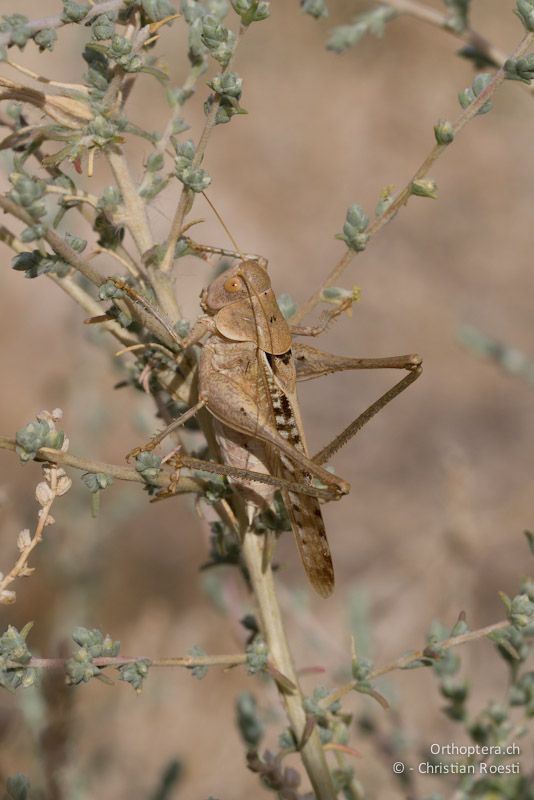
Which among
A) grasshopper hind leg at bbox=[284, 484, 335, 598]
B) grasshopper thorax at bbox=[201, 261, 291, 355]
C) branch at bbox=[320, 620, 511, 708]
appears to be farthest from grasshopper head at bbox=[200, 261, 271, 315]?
branch at bbox=[320, 620, 511, 708]

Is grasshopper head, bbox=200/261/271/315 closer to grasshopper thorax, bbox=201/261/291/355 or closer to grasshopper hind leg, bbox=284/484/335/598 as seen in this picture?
grasshopper thorax, bbox=201/261/291/355

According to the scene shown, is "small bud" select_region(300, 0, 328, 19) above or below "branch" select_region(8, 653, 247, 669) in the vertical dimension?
above

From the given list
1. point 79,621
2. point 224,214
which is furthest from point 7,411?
point 79,621

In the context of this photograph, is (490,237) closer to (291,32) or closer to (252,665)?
(291,32)

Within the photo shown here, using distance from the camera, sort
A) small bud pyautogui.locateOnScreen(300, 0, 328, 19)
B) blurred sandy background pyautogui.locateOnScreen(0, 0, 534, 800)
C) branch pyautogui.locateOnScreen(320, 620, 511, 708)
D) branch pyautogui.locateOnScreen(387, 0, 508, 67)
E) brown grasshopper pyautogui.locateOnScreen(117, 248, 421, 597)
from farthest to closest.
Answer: blurred sandy background pyautogui.locateOnScreen(0, 0, 534, 800)
branch pyautogui.locateOnScreen(387, 0, 508, 67)
small bud pyautogui.locateOnScreen(300, 0, 328, 19)
brown grasshopper pyautogui.locateOnScreen(117, 248, 421, 597)
branch pyautogui.locateOnScreen(320, 620, 511, 708)

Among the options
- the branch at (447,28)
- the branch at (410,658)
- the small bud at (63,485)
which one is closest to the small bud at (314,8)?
the branch at (447,28)

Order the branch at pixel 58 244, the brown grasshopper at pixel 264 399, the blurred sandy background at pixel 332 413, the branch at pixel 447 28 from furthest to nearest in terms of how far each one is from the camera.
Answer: the blurred sandy background at pixel 332 413, the branch at pixel 447 28, the brown grasshopper at pixel 264 399, the branch at pixel 58 244

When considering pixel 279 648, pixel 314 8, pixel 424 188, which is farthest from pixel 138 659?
pixel 314 8

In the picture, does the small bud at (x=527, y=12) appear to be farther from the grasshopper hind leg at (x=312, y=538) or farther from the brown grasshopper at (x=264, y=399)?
the grasshopper hind leg at (x=312, y=538)
